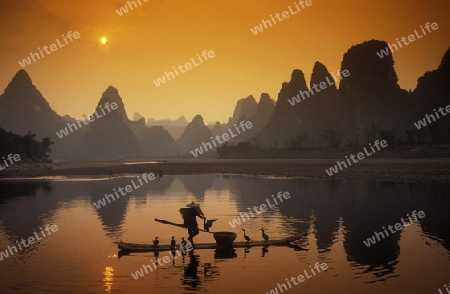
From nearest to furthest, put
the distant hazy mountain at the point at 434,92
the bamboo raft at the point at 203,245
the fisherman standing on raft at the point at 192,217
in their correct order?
the bamboo raft at the point at 203,245, the fisherman standing on raft at the point at 192,217, the distant hazy mountain at the point at 434,92

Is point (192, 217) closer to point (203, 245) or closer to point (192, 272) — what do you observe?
point (203, 245)

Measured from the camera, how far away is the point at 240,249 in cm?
2342

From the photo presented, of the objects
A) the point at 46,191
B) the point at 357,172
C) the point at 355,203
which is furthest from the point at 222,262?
the point at 357,172

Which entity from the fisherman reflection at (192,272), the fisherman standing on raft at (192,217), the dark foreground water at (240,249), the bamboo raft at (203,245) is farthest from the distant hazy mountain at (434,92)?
the fisherman reflection at (192,272)

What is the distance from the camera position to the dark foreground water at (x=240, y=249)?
1756 centimetres

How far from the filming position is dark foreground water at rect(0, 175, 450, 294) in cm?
1756

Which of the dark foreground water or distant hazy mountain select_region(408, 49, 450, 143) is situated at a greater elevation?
the dark foreground water

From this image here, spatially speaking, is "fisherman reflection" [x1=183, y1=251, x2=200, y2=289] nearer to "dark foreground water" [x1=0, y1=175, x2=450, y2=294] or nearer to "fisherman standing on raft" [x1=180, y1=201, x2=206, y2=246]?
"dark foreground water" [x1=0, y1=175, x2=450, y2=294]

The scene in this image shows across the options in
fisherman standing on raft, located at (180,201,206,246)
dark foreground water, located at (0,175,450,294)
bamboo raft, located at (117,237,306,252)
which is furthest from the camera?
fisherman standing on raft, located at (180,201,206,246)

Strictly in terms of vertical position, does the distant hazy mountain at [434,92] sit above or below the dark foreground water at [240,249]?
below

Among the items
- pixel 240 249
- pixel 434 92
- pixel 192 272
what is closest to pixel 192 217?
pixel 240 249

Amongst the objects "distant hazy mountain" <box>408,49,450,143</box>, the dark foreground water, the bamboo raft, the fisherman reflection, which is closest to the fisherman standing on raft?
the bamboo raft

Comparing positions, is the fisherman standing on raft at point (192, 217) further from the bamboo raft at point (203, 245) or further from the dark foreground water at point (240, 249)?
the dark foreground water at point (240, 249)

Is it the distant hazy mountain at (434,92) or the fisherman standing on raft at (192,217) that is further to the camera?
the distant hazy mountain at (434,92)
